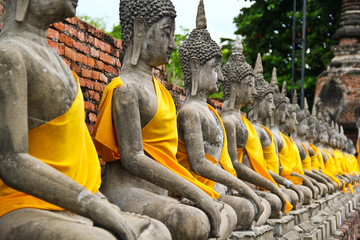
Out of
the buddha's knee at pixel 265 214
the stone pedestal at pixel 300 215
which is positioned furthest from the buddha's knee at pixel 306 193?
the buddha's knee at pixel 265 214

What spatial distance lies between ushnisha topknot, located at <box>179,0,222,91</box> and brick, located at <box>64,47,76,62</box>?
0.92 m

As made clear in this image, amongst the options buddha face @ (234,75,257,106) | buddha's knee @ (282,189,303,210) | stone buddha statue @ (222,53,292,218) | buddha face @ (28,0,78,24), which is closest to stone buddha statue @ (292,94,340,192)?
buddha's knee @ (282,189,303,210)

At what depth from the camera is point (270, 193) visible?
20.1 ft

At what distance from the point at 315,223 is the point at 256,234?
328cm

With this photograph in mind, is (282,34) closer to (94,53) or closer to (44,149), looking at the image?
(94,53)

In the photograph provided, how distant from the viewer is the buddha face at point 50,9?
2.95 meters

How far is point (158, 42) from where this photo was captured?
13.4 feet

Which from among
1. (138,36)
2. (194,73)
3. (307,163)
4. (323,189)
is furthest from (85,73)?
(307,163)

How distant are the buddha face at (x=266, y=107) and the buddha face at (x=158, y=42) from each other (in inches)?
147

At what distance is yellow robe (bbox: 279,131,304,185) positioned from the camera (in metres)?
8.30

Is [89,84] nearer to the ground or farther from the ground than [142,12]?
nearer to the ground

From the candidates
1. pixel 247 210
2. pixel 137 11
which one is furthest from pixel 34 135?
pixel 247 210

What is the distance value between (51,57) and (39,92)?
24 cm

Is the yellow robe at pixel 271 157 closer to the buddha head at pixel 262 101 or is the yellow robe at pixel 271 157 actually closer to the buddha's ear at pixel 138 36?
the buddha head at pixel 262 101
